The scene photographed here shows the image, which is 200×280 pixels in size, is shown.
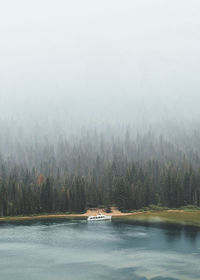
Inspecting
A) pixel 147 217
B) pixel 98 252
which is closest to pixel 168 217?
pixel 147 217

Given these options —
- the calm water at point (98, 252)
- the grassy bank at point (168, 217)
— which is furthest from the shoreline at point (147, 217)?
the calm water at point (98, 252)

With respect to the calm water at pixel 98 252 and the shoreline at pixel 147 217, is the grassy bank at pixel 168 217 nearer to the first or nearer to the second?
the shoreline at pixel 147 217

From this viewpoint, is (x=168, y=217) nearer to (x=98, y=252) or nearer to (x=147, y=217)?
(x=147, y=217)

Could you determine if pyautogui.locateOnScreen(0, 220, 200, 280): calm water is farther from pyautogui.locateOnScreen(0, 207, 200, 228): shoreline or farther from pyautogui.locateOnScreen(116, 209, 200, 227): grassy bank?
pyautogui.locateOnScreen(0, 207, 200, 228): shoreline

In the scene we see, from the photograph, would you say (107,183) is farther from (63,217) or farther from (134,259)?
(134,259)

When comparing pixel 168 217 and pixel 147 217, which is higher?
pixel 147 217

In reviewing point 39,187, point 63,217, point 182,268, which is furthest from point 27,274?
point 39,187

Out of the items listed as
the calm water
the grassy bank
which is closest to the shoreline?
the grassy bank

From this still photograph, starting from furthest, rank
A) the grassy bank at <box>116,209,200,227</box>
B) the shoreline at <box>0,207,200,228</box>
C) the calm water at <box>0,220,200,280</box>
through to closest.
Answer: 1. the shoreline at <box>0,207,200,228</box>
2. the grassy bank at <box>116,209,200,227</box>
3. the calm water at <box>0,220,200,280</box>
